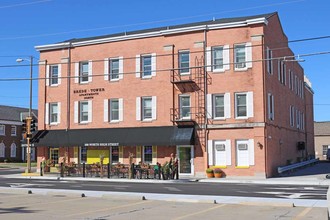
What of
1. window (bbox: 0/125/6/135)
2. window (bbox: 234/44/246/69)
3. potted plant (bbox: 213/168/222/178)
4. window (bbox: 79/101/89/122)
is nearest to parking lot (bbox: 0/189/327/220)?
potted plant (bbox: 213/168/222/178)

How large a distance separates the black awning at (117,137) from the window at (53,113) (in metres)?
1.12

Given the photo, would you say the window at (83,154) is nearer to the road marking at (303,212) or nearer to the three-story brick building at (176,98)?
the three-story brick building at (176,98)

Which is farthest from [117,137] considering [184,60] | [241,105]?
[241,105]

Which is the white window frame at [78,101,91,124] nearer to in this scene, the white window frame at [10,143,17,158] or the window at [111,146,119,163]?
the window at [111,146,119,163]

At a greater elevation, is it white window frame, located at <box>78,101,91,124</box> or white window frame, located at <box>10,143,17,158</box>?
white window frame, located at <box>78,101,91,124</box>

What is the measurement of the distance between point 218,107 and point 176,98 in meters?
3.42

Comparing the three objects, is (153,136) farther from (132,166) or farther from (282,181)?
(282,181)

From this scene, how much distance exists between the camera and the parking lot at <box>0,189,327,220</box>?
12.5m

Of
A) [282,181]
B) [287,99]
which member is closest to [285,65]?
[287,99]

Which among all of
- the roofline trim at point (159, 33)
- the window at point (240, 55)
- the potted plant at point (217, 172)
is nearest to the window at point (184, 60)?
the roofline trim at point (159, 33)

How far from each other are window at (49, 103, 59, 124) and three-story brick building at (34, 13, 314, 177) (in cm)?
9

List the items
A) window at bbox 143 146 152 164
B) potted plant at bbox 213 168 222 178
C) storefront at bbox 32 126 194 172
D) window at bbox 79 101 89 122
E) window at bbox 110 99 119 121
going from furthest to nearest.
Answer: window at bbox 79 101 89 122, window at bbox 110 99 119 121, window at bbox 143 146 152 164, storefront at bbox 32 126 194 172, potted plant at bbox 213 168 222 178

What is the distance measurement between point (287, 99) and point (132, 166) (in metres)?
18.5

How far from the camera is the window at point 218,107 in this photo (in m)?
33.2
